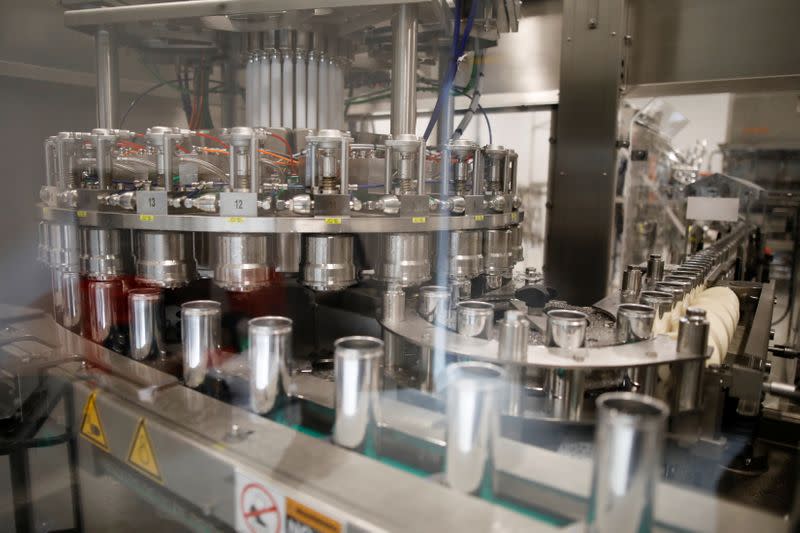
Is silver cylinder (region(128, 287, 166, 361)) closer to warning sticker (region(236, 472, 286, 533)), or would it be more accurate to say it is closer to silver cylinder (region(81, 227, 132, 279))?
silver cylinder (region(81, 227, 132, 279))

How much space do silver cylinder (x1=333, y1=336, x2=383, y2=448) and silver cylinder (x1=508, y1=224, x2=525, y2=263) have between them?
0.62 m

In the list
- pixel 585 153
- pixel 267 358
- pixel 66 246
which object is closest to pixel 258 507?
pixel 267 358

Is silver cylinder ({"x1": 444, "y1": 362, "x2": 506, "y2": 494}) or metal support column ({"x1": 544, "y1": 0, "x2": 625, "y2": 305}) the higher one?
metal support column ({"x1": 544, "y1": 0, "x2": 625, "y2": 305})

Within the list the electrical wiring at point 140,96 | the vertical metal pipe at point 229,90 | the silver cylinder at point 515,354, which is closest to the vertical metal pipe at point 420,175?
the silver cylinder at point 515,354

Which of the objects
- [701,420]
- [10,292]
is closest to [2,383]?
[10,292]

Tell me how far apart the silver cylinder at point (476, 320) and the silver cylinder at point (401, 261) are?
124mm

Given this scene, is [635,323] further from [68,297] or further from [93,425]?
[68,297]

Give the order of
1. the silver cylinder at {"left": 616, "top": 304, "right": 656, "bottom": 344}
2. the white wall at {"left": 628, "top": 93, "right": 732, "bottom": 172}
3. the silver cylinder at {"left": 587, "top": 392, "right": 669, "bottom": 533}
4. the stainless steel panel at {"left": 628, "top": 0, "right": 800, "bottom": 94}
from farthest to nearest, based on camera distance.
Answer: the white wall at {"left": 628, "top": 93, "right": 732, "bottom": 172} < the stainless steel panel at {"left": 628, "top": 0, "right": 800, "bottom": 94} < the silver cylinder at {"left": 616, "top": 304, "right": 656, "bottom": 344} < the silver cylinder at {"left": 587, "top": 392, "right": 669, "bottom": 533}

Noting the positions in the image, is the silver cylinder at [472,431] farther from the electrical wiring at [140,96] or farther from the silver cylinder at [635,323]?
the electrical wiring at [140,96]

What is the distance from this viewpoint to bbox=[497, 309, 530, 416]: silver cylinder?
0.73 metres

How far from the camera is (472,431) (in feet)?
1.77

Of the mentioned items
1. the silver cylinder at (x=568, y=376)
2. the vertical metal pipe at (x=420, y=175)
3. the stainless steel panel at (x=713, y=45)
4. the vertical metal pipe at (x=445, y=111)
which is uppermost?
the stainless steel panel at (x=713, y=45)

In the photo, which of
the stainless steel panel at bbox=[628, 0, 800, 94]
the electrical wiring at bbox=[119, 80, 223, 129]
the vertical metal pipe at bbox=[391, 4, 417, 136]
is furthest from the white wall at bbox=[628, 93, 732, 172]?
the vertical metal pipe at bbox=[391, 4, 417, 136]

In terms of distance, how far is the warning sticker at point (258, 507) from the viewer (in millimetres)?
603
